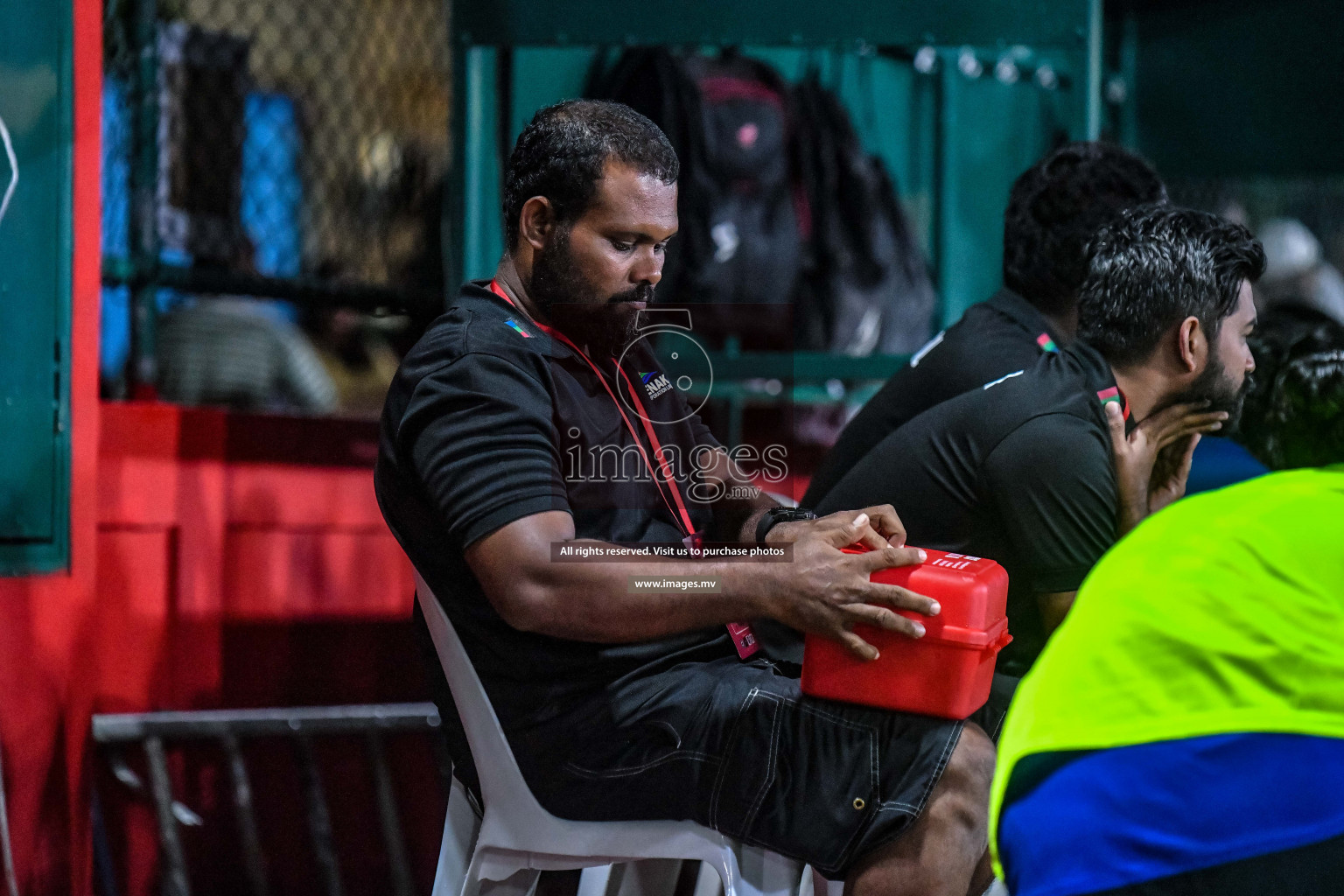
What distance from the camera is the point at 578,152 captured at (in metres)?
1.96

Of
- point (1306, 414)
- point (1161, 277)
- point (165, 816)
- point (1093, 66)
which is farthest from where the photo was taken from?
point (1093, 66)

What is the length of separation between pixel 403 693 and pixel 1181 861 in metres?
2.43

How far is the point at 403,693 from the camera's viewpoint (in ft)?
11.1

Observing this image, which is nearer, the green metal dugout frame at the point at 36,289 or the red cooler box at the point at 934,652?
the red cooler box at the point at 934,652

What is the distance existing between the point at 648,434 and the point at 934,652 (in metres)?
0.59

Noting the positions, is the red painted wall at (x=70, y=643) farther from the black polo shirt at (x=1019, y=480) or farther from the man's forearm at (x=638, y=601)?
the black polo shirt at (x=1019, y=480)

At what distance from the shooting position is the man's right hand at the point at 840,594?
1.67 m

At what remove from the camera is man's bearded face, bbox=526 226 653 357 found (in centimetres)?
199

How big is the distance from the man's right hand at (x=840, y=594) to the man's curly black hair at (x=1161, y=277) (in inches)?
31.0

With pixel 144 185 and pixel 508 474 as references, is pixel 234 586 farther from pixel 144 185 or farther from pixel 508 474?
pixel 508 474

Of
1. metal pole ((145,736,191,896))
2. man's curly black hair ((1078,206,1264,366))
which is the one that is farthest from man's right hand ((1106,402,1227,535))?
metal pole ((145,736,191,896))

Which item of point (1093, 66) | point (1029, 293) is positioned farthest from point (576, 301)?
point (1093, 66)

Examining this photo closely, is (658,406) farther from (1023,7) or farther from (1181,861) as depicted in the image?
(1023,7)

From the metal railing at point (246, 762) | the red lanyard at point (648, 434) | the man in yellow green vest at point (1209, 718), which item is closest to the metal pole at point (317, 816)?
the metal railing at point (246, 762)
